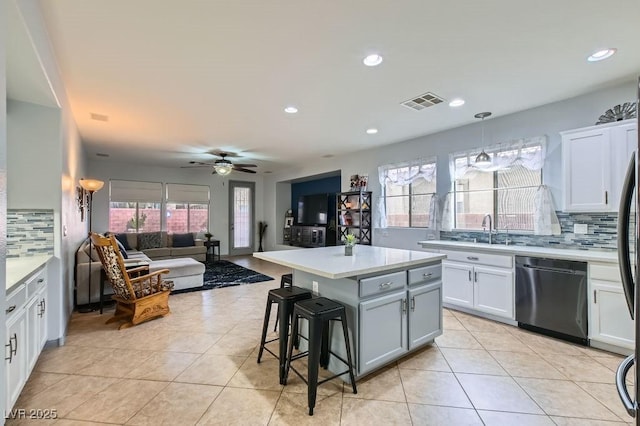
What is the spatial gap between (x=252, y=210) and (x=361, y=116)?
6.36 metres

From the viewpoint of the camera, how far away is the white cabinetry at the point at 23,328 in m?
1.78

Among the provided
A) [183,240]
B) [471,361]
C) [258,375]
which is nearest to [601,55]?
[471,361]

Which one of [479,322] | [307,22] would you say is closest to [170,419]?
[307,22]

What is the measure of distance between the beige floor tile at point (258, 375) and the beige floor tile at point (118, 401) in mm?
561

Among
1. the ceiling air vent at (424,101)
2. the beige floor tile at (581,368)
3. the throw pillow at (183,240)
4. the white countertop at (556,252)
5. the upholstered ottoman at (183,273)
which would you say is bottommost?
the beige floor tile at (581,368)

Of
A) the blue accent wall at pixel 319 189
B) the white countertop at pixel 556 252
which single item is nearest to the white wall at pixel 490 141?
the white countertop at pixel 556 252

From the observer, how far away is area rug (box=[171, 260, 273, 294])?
5.40 metres

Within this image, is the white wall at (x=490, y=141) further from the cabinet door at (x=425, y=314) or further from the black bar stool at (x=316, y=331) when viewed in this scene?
the black bar stool at (x=316, y=331)

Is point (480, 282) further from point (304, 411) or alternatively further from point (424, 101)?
point (304, 411)

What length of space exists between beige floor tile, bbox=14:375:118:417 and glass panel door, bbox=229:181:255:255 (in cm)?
686

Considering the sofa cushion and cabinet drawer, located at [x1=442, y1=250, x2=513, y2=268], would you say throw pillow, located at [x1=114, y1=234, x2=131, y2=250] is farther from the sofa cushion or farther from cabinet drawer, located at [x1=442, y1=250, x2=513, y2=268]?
cabinet drawer, located at [x1=442, y1=250, x2=513, y2=268]

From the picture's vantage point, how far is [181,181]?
8.38 m

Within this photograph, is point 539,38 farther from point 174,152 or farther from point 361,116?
point 174,152

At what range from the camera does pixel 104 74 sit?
9.21ft
